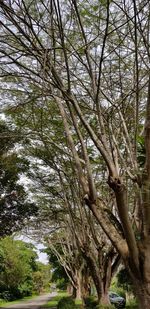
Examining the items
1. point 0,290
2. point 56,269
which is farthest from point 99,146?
point 0,290

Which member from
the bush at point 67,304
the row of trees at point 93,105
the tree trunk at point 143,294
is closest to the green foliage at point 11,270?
the bush at point 67,304

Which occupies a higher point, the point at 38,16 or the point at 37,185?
the point at 37,185

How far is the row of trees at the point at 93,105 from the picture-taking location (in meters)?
6.25

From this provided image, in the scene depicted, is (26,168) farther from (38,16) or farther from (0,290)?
(0,290)

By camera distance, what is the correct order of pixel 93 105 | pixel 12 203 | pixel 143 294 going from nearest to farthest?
pixel 143 294 → pixel 93 105 → pixel 12 203

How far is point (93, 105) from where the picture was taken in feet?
33.1

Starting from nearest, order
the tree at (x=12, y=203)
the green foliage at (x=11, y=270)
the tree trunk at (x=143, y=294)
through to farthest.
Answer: the tree trunk at (x=143, y=294) → the tree at (x=12, y=203) → the green foliage at (x=11, y=270)

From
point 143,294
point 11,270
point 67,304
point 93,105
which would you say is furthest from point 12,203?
point 11,270

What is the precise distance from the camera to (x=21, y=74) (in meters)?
8.41

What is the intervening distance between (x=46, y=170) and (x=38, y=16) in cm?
1041

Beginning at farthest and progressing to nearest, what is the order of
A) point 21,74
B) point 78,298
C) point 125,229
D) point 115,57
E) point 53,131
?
point 78,298, point 53,131, point 115,57, point 21,74, point 125,229

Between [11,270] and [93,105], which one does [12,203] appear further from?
[11,270]

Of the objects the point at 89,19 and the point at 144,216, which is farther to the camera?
the point at 89,19

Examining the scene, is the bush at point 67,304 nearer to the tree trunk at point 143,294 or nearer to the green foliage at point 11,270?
the tree trunk at point 143,294
